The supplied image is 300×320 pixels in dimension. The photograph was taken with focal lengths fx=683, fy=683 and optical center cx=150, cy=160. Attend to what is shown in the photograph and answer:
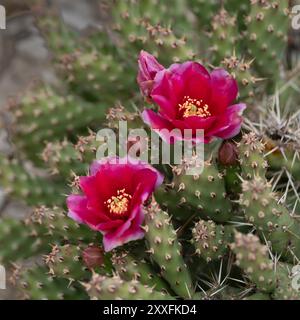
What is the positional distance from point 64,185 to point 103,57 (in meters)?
0.42

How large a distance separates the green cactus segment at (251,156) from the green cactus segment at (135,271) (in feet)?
1.03

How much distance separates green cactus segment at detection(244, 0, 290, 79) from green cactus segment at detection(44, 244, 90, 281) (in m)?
0.78

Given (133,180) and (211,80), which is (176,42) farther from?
(133,180)

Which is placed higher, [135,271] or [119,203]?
[119,203]

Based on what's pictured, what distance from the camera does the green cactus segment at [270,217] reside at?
4.68 feet

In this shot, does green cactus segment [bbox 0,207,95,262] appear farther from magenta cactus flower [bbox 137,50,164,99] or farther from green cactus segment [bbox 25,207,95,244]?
magenta cactus flower [bbox 137,50,164,99]

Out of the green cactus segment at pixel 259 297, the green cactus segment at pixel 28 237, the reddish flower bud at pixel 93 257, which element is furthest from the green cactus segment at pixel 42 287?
the green cactus segment at pixel 259 297

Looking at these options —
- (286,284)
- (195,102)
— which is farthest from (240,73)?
(286,284)

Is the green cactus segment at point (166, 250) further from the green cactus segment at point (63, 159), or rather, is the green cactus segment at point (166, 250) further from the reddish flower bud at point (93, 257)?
the green cactus segment at point (63, 159)

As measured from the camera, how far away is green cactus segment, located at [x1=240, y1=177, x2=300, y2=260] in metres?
1.43

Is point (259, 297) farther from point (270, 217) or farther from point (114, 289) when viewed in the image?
point (114, 289)

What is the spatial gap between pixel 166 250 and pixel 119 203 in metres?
0.14

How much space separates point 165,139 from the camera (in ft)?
5.01

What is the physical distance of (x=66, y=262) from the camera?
1611 millimetres
